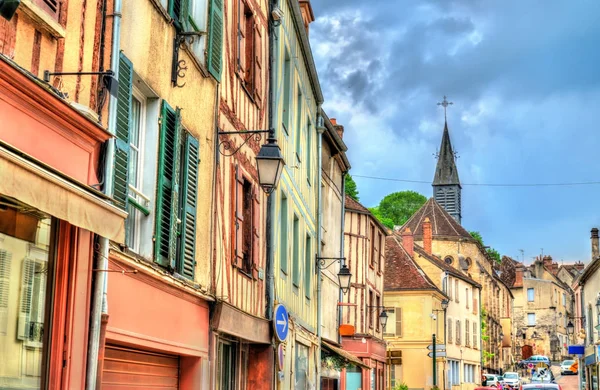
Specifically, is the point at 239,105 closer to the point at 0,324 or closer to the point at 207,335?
the point at 207,335

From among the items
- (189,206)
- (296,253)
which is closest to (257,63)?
(189,206)

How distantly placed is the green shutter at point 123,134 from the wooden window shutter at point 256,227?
194 inches

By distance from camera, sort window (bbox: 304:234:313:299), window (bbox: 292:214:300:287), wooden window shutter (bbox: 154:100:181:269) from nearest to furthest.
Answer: wooden window shutter (bbox: 154:100:181:269) < window (bbox: 292:214:300:287) < window (bbox: 304:234:313:299)

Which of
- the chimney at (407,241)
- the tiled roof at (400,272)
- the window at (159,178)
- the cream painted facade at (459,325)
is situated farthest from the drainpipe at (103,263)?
the cream painted facade at (459,325)

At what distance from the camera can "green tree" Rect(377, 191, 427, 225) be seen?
85.6m

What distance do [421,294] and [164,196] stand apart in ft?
122

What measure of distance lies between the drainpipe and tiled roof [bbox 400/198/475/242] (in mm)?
60081

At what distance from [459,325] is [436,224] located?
17393 millimetres

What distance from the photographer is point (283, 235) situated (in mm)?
14750

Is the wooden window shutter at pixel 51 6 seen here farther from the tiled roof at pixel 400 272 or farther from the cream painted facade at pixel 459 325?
the cream painted facade at pixel 459 325

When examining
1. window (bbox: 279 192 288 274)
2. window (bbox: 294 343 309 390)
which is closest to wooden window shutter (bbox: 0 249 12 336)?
window (bbox: 279 192 288 274)

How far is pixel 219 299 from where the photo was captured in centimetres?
1008

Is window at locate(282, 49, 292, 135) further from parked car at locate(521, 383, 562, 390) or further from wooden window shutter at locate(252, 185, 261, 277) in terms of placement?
parked car at locate(521, 383, 562, 390)

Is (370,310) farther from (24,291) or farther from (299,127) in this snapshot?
(24,291)
